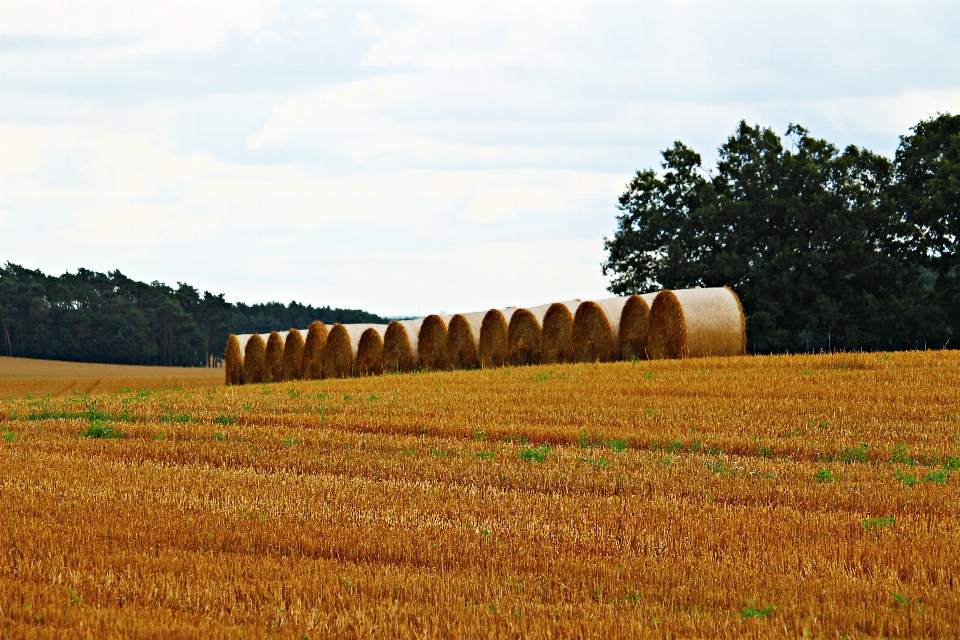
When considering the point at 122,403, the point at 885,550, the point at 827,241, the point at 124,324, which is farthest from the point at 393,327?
the point at 124,324

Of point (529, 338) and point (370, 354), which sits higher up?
point (529, 338)

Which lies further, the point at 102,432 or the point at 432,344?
the point at 432,344

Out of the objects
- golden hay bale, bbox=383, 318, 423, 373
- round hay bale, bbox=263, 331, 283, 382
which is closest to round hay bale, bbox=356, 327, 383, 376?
golden hay bale, bbox=383, 318, 423, 373

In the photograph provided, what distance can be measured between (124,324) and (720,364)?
246 ft

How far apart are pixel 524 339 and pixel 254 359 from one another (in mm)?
12817

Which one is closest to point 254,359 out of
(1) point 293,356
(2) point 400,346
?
(1) point 293,356

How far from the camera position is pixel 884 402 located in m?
16.9

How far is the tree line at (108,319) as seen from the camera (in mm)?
86062

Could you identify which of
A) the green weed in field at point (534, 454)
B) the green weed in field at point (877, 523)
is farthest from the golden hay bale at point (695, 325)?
the green weed in field at point (877, 523)

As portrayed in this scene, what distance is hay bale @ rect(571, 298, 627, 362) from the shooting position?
26156mm

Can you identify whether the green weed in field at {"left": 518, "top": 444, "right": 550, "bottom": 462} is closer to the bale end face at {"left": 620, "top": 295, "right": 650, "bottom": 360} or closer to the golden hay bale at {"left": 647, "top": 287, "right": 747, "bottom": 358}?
the golden hay bale at {"left": 647, "top": 287, "right": 747, "bottom": 358}

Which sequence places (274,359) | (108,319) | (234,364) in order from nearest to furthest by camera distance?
(274,359)
(234,364)
(108,319)

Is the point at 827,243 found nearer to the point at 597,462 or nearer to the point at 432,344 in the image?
the point at 432,344

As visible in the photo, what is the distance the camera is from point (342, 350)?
1256 inches
